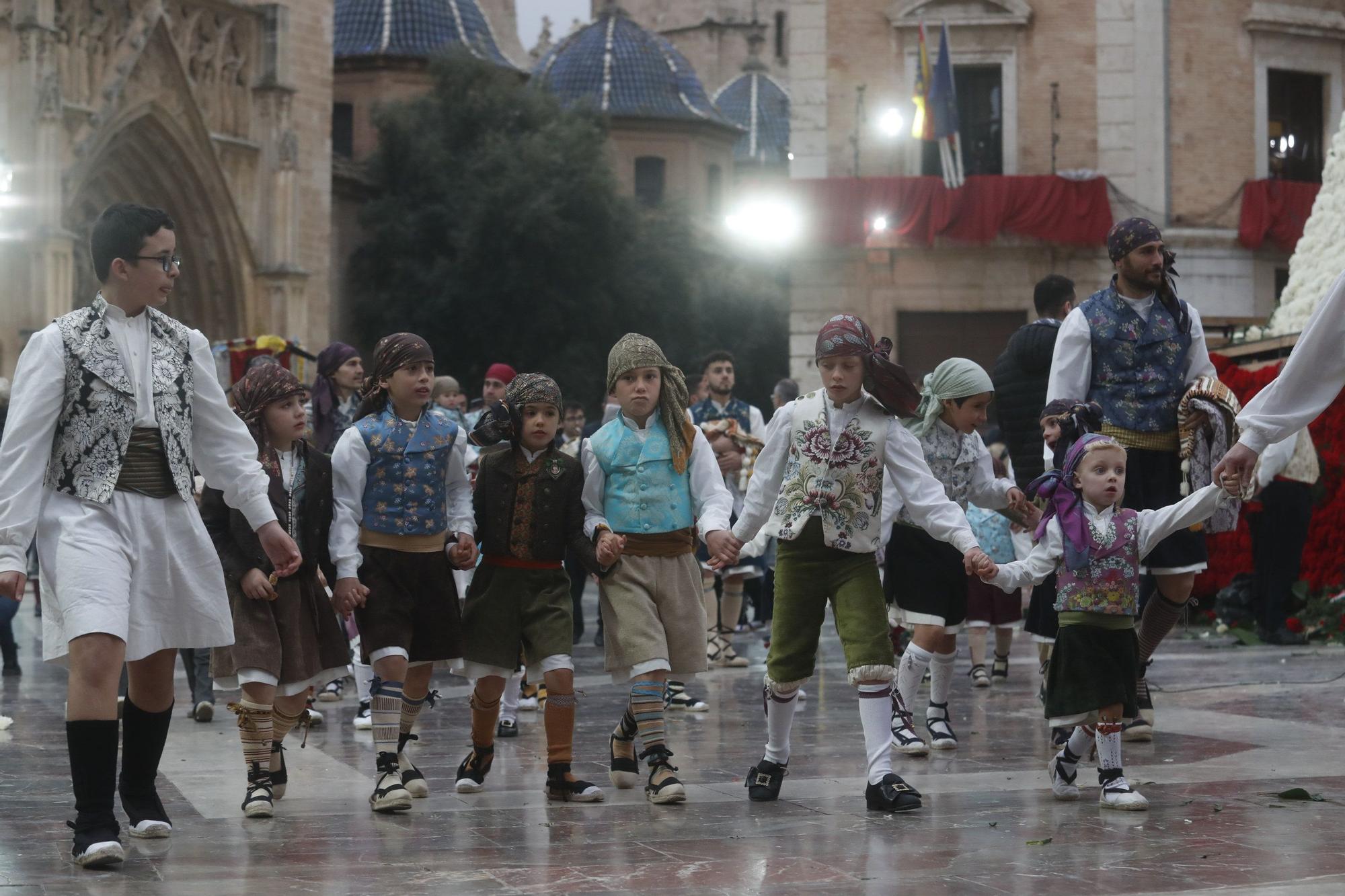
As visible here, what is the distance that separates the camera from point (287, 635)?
734 centimetres

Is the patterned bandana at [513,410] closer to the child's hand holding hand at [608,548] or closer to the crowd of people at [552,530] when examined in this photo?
the crowd of people at [552,530]

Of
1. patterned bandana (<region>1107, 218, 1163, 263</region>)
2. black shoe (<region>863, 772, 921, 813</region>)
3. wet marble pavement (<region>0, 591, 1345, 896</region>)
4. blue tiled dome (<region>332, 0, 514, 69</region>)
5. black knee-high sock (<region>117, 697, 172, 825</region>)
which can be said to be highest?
blue tiled dome (<region>332, 0, 514, 69</region>)

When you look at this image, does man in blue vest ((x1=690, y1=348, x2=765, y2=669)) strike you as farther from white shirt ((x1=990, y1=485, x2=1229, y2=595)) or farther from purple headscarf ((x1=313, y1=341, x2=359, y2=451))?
white shirt ((x1=990, y1=485, x2=1229, y2=595))

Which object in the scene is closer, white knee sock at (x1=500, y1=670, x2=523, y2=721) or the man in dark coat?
the man in dark coat

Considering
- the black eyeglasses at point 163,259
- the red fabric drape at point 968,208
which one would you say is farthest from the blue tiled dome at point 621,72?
the black eyeglasses at point 163,259

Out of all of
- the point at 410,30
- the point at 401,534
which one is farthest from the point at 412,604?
the point at 410,30

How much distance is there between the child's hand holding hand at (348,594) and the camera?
7184 mm

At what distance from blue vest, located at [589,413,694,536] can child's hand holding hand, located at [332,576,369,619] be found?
1.03 meters

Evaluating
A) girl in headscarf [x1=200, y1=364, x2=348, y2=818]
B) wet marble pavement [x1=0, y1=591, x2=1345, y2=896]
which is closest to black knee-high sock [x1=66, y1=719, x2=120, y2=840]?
wet marble pavement [x1=0, y1=591, x2=1345, y2=896]

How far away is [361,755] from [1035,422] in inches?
143

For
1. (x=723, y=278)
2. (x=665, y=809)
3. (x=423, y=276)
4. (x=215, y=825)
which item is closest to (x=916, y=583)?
(x=665, y=809)

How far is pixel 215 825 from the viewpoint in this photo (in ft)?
22.1

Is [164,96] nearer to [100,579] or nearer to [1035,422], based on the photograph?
[1035,422]

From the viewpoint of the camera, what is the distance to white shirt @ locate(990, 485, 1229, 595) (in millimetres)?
6836
